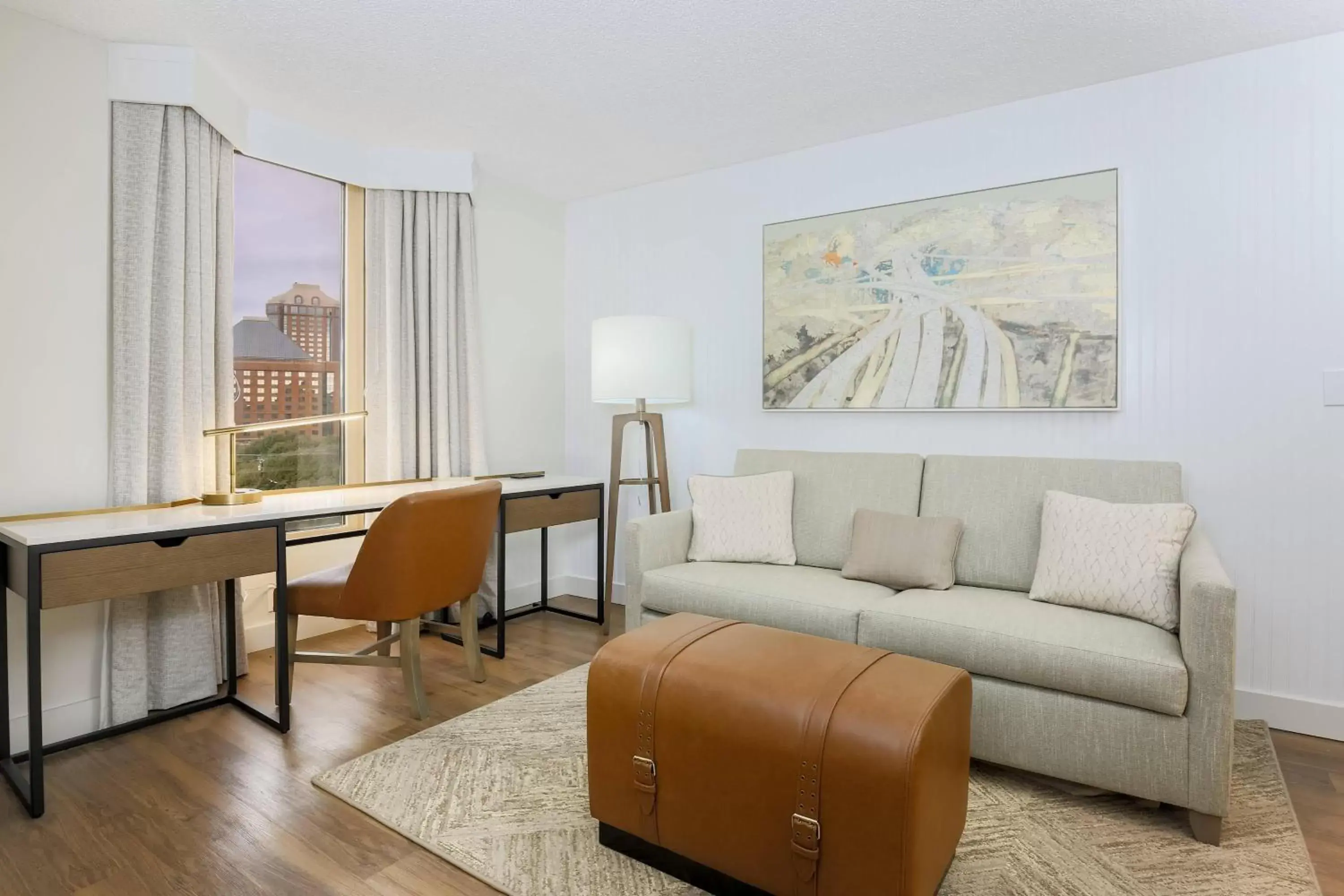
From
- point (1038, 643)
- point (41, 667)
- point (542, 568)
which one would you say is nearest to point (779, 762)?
point (1038, 643)

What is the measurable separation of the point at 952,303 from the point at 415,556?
2.33m

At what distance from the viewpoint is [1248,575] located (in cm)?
256

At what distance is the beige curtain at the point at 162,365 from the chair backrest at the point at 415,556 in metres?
0.71

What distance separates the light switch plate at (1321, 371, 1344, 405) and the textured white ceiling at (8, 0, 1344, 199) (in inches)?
44.2

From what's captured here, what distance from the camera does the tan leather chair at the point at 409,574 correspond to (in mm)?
2387

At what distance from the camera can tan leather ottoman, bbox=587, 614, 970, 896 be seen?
1369mm

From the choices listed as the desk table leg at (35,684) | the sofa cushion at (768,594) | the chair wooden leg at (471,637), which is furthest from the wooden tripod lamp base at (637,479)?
the desk table leg at (35,684)

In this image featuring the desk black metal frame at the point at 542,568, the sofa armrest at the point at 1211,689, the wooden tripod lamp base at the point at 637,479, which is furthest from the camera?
the wooden tripod lamp base at the point at 637,479

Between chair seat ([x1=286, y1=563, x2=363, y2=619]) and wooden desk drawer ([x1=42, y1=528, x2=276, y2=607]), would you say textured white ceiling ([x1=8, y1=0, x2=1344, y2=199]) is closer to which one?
wooden desk drawer ([x1=42, y1=528, x2=276, y2=607])

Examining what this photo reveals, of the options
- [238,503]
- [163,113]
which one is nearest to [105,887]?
[238,503]

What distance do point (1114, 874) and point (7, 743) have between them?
3.00 m

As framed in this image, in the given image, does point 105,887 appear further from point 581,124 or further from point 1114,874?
point 581,124

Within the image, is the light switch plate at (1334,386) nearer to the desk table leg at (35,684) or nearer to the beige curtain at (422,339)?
the beige curtain at (422,339)

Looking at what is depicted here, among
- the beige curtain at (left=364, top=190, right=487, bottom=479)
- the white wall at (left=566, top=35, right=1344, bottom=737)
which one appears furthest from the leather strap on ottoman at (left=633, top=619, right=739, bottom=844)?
the beige curtain at (left=364, top=190, right=487, bottom=479)
